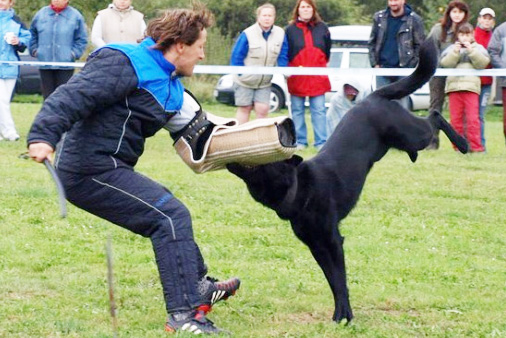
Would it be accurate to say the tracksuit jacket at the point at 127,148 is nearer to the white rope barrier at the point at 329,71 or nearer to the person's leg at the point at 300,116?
the white rope barrier at the point at 329,71

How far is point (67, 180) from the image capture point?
464 cm

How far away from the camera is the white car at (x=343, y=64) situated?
69.9 feet

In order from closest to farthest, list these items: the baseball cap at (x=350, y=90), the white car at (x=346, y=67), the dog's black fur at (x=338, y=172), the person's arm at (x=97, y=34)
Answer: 1. the dog's black fur at (x=338, y=172)
2. the baseball cap at (x=350, y=90)
3. the person's arm at (x=97, y=34)
4. the white car at (x=346, y=67)

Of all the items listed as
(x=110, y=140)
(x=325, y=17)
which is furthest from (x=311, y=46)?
(x=325, y=17)

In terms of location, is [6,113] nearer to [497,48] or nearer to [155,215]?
[497,48]

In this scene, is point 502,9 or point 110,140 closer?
point 110,140

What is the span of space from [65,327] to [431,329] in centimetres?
189

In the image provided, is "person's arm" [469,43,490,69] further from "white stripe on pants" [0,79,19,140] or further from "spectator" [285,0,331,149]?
"white stripe on pants" [0,79,19,140]

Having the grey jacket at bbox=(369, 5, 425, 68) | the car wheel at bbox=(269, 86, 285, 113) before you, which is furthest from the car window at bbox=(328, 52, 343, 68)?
the grey jacket at bbox=(369, 5, 425, 68)

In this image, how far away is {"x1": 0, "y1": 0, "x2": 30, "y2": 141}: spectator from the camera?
41.0ft

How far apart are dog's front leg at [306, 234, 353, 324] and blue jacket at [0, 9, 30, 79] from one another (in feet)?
27.4

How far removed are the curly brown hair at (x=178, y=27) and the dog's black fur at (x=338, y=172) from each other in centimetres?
66

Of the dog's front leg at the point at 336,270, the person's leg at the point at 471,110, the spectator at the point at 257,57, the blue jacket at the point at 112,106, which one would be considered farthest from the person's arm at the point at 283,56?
the blue jacket at the point at 112,106

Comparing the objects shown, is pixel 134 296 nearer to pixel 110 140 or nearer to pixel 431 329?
pixel 110 140
